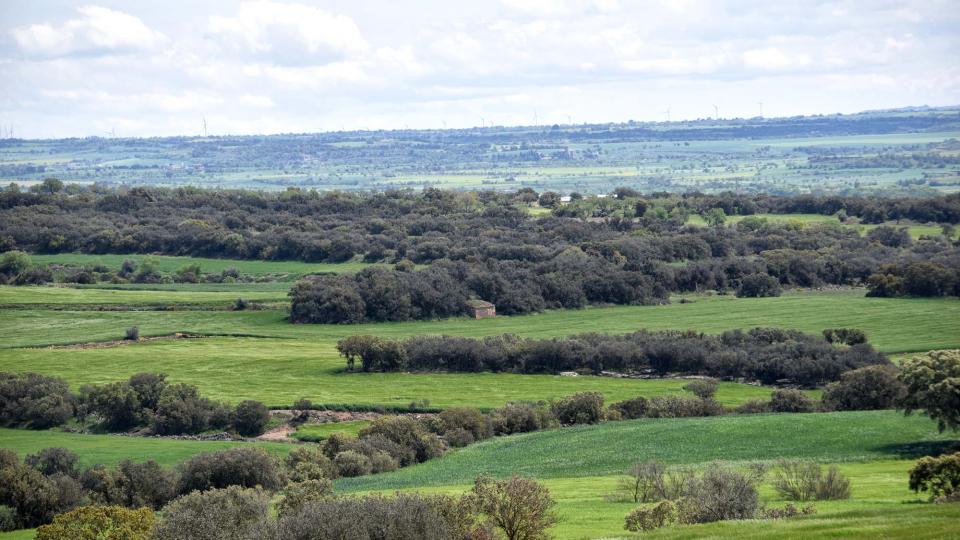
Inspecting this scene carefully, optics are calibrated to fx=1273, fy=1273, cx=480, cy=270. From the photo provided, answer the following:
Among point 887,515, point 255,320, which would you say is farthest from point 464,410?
point 255,320

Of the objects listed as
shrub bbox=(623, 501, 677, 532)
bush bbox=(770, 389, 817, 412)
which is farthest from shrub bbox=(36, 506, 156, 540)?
bush bbox=(770, 389, 817, 412)

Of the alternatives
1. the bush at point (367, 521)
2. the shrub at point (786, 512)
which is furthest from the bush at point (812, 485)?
the bush at point (367, 521)

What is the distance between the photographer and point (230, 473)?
44094 millimetres

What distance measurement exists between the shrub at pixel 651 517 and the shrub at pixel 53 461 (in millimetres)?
24422

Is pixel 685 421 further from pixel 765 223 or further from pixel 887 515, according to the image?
pixel 765 223

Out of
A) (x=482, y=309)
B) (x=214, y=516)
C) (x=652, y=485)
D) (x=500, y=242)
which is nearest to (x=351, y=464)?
(x=652, y=485)

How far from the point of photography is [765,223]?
143 m

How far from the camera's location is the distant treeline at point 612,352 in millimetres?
72250

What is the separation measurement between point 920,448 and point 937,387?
256cm

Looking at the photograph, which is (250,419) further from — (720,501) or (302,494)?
(720,501)

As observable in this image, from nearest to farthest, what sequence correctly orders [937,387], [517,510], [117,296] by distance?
[517,510] → [937,387] → [117,296]

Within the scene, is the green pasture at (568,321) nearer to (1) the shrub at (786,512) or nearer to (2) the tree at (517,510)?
(1) the shrub at (786,512)

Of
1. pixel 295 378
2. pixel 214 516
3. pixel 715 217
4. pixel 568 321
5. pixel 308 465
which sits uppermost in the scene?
pixel 214 516

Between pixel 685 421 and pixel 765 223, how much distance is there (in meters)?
93.8
